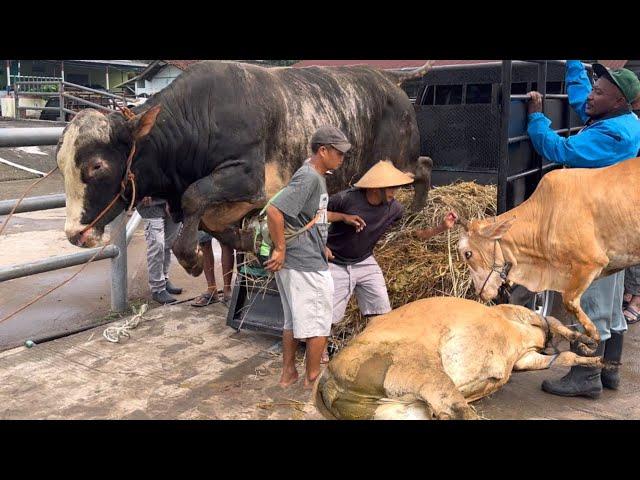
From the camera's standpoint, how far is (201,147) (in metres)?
4.38

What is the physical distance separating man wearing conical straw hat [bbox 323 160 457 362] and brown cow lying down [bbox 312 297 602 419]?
26.7 inches

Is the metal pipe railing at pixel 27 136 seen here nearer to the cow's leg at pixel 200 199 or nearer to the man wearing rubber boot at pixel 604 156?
the cow's leg at pixel 200 199

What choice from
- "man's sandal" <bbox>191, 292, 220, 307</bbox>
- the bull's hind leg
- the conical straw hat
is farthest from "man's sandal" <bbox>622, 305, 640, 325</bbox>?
"man's sandal" <bbox>191, 292, 220, 307</bbox>

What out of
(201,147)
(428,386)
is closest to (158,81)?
(201,147)

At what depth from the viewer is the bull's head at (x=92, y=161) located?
4.04 m

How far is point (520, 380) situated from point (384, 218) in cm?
152

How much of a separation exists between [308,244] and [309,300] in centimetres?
36

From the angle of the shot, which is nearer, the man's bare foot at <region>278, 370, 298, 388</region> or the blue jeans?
the blue jeans

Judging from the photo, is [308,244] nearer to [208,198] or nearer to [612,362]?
[208,198]

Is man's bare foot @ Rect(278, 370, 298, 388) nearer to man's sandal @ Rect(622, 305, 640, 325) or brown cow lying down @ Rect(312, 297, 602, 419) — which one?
brown cow lying down @ Rect(312, 297, 602, 419)

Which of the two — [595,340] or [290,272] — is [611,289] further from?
[290,272]

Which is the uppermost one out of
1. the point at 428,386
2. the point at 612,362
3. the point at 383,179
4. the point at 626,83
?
the point at 626,83

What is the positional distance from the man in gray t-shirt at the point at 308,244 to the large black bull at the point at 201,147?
0.71m

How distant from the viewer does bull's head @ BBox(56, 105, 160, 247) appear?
159 inches
